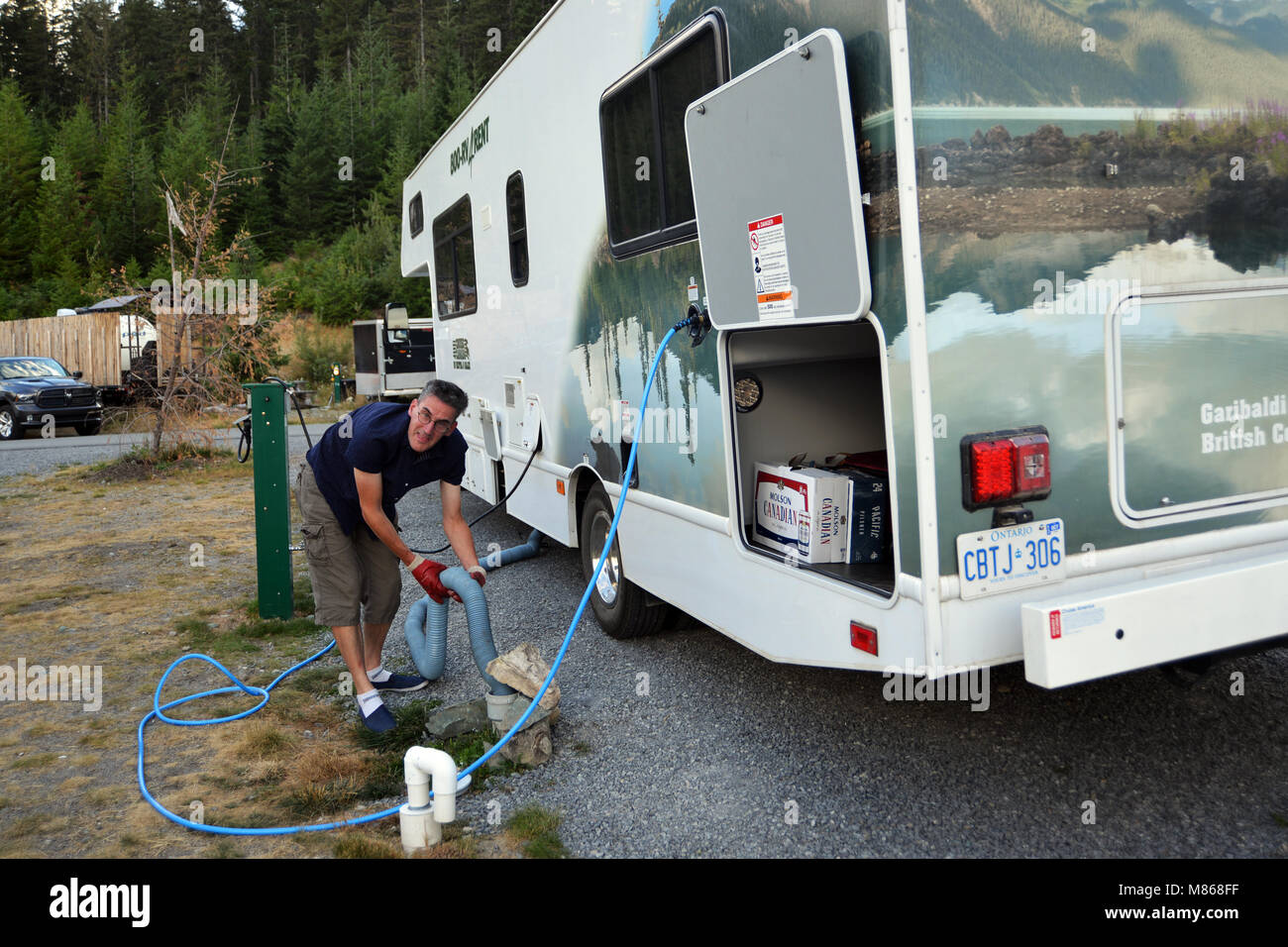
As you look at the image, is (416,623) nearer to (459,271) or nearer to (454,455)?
(454,455)

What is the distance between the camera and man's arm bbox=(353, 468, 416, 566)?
405cm

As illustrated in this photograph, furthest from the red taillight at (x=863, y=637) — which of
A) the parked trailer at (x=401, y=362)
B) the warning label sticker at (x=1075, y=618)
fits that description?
the parked trailer at (x=401, y=362)

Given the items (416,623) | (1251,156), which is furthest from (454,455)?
(1251,156)

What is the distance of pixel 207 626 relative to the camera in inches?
236

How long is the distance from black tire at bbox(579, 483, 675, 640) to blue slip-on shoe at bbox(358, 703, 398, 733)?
132 centimetres

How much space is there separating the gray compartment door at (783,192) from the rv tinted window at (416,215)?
618 centimetres

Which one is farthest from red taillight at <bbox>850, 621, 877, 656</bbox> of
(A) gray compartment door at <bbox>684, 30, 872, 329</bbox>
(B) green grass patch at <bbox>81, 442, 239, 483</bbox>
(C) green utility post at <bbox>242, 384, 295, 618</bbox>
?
(B) green grass patch at <bbox>81, 442, 239, 483</bbox>

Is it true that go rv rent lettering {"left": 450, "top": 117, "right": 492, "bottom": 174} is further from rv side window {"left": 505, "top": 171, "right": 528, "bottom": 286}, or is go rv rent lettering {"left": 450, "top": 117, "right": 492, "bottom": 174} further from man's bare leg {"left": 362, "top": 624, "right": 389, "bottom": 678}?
man's bare leg {"left": 362, "top": 624, "right": 389, "bottom": 678}

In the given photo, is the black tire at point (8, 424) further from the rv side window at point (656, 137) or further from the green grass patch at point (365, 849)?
the green grass patch at point (365, 849)

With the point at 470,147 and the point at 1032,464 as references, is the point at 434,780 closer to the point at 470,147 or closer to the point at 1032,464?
the point at 1032,464

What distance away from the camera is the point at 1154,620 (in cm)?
281

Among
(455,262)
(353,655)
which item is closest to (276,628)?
(353,655)

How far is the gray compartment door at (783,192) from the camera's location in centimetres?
279

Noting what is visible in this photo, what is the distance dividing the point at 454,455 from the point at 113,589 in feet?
13.1
